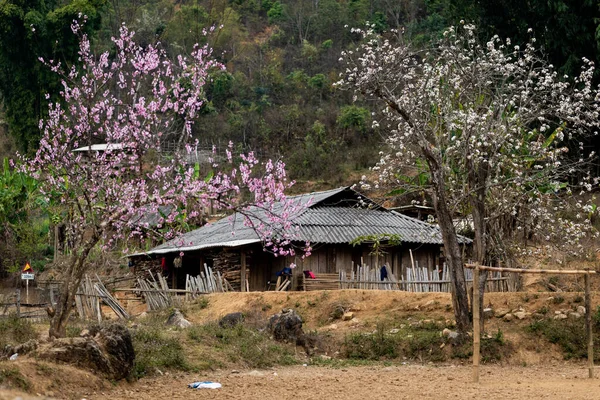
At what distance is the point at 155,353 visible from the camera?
11.6 metres

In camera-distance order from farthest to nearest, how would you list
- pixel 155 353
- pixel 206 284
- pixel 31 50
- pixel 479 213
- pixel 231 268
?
1. pixel 31 50
2. pixel 231 268
3. pixel 206 284
4. pixel 479 213
5. pixel 155 353

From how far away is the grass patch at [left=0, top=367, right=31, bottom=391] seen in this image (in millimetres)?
8430

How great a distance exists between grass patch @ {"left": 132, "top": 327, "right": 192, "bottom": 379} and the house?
909cm

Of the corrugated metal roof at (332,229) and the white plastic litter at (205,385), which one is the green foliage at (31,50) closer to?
the corrugated metal roof at (332,229)

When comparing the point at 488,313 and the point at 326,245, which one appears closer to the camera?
the point at 488,313

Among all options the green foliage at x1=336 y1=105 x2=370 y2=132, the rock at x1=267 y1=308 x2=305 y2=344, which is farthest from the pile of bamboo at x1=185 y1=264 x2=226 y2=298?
the green foliage at x1=336 y1=105 x2=370 y2=132

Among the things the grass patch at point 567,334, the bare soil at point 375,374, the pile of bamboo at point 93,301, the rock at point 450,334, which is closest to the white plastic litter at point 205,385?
the bare soil at point 375,374

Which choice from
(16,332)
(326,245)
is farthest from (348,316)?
(326,245)

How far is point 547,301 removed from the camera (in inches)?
593

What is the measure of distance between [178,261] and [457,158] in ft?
40.6

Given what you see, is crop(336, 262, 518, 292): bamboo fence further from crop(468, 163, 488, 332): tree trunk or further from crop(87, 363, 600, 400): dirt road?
crop(87, 363, 600, 400): dirt road

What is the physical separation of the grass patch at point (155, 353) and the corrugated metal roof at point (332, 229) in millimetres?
9291

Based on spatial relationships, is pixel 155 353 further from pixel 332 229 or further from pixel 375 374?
pixel 332 229

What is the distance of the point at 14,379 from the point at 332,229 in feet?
50.6
